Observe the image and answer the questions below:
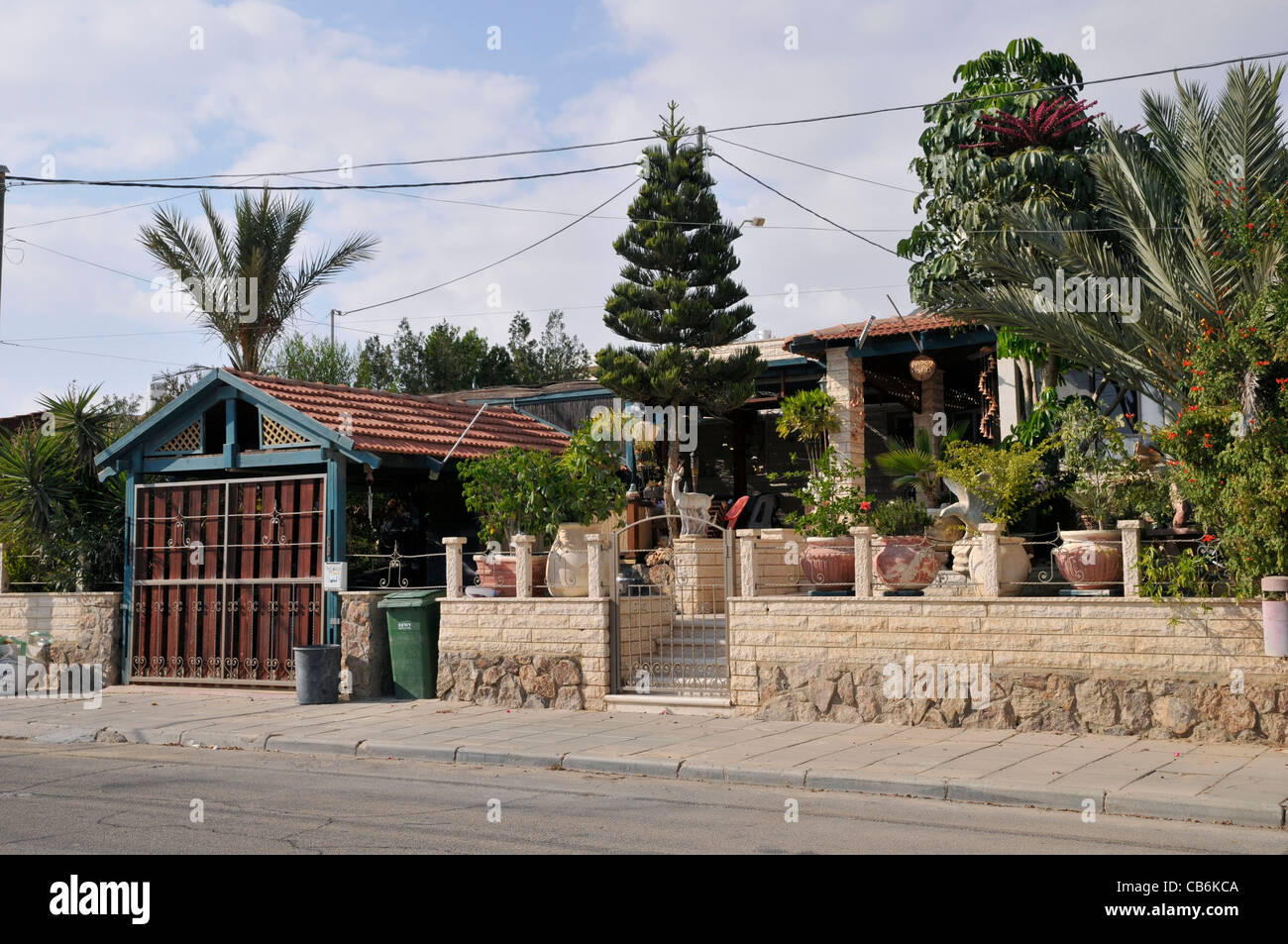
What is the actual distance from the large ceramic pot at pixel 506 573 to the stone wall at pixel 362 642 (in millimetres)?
1635

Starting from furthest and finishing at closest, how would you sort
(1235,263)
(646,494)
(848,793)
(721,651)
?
(646,494) → (721,651) → (1235,263) → (848,793)

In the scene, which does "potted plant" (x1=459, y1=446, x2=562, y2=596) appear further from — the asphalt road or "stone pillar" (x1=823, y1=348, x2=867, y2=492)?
"stone pillar" (x1=823, y1=348, x2=867, y2=492)

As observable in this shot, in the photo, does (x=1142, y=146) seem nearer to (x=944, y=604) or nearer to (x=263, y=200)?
(x=944, y=604)

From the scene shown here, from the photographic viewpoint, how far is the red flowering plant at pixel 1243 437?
9.38m

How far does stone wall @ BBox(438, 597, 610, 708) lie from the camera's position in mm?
13164

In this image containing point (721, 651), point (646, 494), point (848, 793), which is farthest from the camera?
point (646, 494)

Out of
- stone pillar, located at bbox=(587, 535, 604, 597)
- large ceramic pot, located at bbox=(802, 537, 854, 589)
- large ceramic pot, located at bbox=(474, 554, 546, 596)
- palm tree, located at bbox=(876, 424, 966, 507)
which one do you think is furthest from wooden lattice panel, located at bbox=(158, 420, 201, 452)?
palm tree, located at bbox=(876, 424, 966, 507)

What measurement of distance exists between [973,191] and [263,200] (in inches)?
524

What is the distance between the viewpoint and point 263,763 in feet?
34.4

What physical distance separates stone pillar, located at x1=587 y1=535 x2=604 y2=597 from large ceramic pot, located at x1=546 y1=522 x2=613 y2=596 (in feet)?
0.11

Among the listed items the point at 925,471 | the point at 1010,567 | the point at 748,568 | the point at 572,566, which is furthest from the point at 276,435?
the point at 1010,567

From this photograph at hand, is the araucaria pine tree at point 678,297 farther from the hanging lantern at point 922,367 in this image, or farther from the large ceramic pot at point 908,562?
the large ceramic pot at point 908,562

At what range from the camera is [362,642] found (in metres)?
14.7
